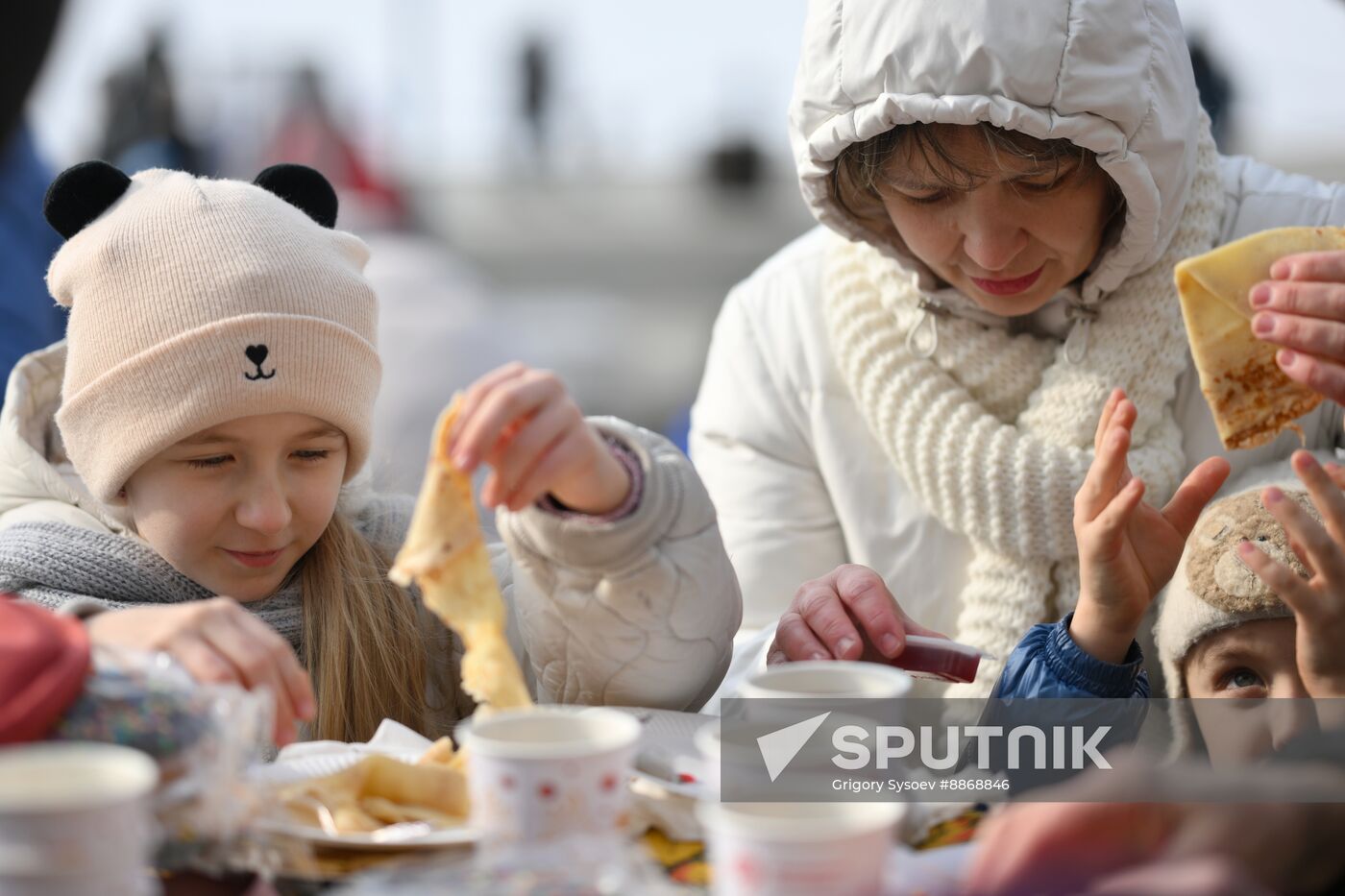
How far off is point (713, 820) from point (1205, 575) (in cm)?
104

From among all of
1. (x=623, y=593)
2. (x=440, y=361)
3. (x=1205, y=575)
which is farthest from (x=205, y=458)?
(x=440, y=361)

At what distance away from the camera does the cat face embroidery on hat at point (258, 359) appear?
5.81ft

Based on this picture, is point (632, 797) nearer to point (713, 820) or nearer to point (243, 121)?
point (713, 820)

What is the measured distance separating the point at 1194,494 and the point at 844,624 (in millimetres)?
463

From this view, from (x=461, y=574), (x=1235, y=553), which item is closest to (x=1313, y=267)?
(x=1235, y=553)

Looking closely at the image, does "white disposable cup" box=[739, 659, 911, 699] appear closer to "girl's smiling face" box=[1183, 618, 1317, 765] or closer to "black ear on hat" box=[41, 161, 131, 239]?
"girl's smiling face" box=[1183, 618, 1317, 765]

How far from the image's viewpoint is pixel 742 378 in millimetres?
2410

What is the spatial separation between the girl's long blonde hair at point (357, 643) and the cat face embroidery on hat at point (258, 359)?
→ 26 centimetres

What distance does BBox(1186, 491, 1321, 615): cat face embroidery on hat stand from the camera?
1.74m

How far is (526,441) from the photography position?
1404 mm

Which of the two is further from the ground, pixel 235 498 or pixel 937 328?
pixel 937 328

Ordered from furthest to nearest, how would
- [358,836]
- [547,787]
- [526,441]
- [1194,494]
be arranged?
1. [1194,494]
2. [526,441]
3. [358,836]
4. [547,787]

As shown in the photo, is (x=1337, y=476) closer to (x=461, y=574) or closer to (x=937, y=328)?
(x=937, y=328)

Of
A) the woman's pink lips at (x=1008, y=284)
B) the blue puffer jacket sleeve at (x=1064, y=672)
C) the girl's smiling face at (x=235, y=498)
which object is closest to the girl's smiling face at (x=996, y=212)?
the woman's pink lips at (x=1008, y=284)
